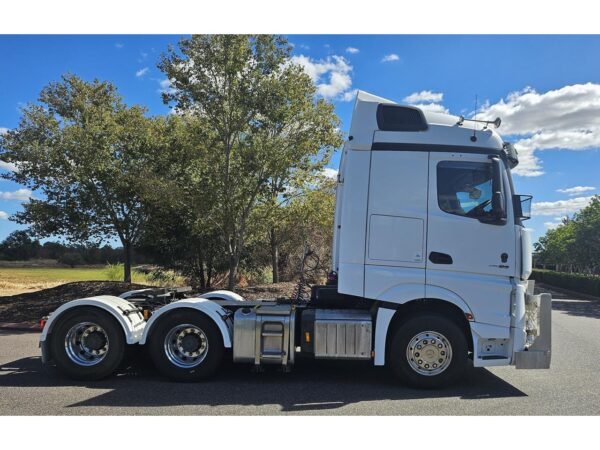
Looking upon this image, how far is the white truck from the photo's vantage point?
5898 millimetres

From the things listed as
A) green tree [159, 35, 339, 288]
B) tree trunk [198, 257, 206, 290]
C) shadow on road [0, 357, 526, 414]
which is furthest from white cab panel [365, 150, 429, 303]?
tree trunk [198, 257, 206, 290]

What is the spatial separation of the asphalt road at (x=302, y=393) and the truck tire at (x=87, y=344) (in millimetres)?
188

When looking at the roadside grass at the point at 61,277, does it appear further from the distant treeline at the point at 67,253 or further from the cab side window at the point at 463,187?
the cab side window at the point at 463,187

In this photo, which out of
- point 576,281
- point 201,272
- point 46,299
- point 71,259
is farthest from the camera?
point 576,281

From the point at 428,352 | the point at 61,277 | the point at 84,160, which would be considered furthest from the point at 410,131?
the point at 61,277

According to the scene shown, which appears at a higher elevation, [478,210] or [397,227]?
[478,210]

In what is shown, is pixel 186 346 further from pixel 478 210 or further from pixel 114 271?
pixel 114 271

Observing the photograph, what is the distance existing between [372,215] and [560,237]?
42.4m

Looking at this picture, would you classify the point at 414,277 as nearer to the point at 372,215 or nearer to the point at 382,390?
the point at 372,215

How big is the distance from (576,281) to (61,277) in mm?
28542

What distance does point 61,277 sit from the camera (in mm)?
21234

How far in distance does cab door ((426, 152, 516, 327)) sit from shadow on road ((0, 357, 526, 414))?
1.15 m

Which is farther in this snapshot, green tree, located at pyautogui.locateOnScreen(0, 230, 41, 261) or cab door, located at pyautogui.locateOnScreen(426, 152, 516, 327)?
green tree, located at pyautogui.locateOnScreen(0, 230, 41, 261)

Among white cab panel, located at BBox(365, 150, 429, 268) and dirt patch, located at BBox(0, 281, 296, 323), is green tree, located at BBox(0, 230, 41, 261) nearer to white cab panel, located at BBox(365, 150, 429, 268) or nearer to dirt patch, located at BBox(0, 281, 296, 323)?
dirt patch, located at BBox(0, 281, 296, 323)
